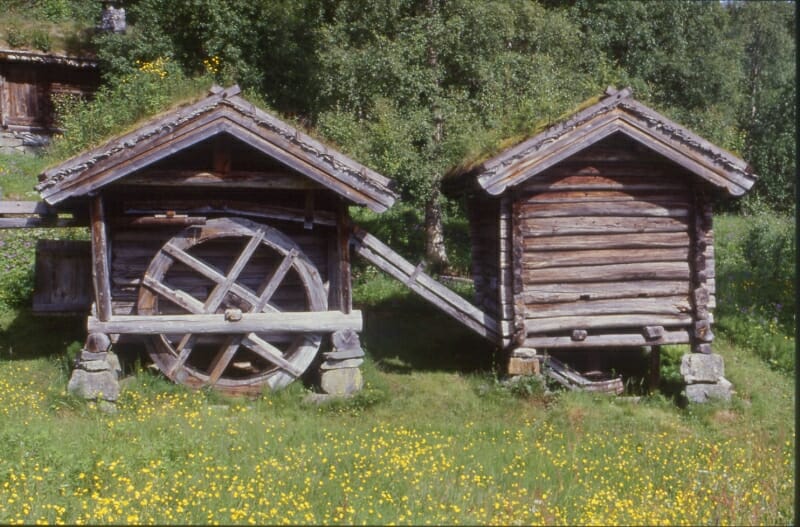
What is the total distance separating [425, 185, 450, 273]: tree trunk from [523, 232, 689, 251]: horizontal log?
6.49 metres

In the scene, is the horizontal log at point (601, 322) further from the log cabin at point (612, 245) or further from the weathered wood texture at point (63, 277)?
the weathered wood texture at point (63, 277)

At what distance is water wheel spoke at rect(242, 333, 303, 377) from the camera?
1036cm

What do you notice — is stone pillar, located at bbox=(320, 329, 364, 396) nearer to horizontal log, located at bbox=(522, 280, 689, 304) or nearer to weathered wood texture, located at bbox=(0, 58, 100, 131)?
horizontal log, located at bbox=(522, 280, 689, 304)

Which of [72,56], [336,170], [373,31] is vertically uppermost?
[72,56]

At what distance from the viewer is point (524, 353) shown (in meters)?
10.6

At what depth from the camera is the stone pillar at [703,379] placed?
1067 cm

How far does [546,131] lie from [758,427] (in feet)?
15.0

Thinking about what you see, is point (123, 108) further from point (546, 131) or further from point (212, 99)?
point (546, 131)

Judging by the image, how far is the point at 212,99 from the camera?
9398 millimetres

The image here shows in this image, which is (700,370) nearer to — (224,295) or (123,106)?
(224,295)

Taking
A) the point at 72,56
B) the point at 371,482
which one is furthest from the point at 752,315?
the point at 72,56

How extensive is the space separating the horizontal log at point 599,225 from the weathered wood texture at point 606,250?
14 millimetres

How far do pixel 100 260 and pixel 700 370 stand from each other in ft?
26.7

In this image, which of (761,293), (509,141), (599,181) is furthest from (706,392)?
(761,293)
